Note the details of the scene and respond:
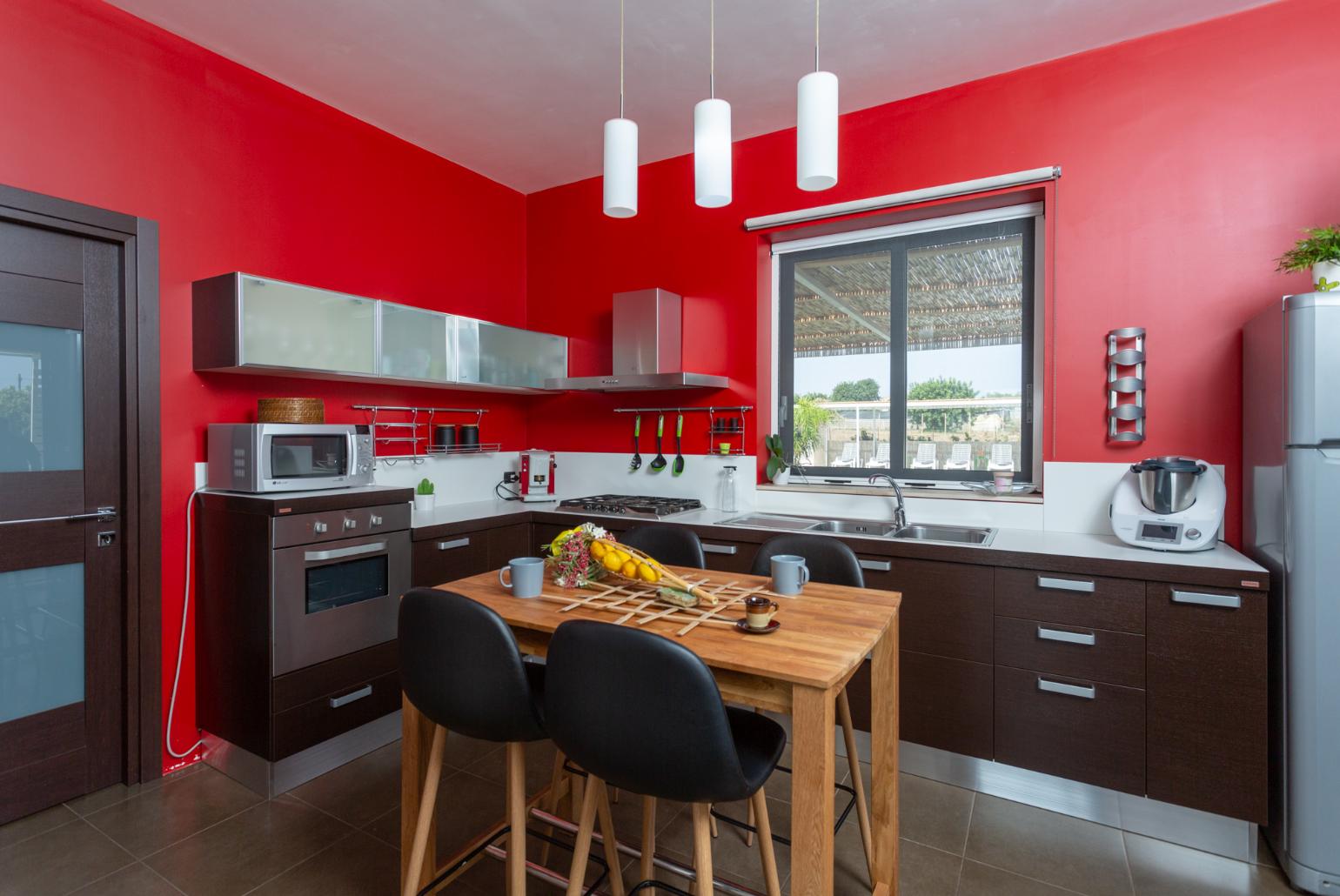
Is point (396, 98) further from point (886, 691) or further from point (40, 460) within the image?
point (886, 691)

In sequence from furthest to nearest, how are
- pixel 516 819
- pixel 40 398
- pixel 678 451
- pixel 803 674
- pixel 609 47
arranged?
pixel 678 451 → pixel 609 47 → pixel 40 398 → pixel 516 819 → pixel 803 674

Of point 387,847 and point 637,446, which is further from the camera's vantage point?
point 637,446

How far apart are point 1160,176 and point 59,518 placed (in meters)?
4.27

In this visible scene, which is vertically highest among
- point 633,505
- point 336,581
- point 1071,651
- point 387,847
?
point 633,505

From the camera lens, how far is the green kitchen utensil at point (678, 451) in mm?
3801

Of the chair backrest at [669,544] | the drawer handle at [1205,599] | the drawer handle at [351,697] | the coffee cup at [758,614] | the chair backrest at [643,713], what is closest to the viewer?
the chair backrest at [643,713]

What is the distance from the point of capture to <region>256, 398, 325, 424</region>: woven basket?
2686 millimetres

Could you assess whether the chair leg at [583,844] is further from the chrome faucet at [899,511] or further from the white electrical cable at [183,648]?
the white electrical cable at [183,648]

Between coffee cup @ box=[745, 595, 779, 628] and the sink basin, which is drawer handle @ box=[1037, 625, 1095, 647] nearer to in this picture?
the sink basin

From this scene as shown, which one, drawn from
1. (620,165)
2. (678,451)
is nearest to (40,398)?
(620,165)

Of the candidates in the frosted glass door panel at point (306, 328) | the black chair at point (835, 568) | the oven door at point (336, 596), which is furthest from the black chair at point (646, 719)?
the frosted glass door panel at point (306, 328)

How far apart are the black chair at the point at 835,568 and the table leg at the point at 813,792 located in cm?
64

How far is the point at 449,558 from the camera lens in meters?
3.10

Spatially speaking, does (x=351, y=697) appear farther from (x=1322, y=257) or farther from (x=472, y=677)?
(x=1322, y=257)
